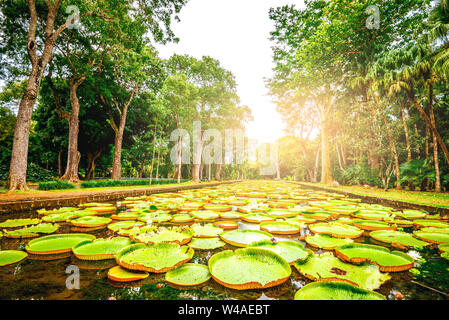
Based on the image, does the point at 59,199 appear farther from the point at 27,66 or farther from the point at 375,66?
the point at 375,66

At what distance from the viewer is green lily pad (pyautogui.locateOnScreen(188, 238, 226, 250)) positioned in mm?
1824

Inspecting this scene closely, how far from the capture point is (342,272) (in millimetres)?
1291

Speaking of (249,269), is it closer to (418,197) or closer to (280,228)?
(280,228)

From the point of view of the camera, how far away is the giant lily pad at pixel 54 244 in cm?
157

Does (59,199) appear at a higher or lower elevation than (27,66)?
lower

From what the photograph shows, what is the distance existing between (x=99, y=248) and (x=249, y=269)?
1442mm

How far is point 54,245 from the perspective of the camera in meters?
1.70

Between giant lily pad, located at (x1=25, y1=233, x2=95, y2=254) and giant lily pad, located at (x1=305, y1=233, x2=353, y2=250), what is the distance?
8.25 ft

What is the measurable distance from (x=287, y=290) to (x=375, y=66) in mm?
13283

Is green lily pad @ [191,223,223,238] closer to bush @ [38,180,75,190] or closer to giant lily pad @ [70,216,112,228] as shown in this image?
giant lily pad @ [70,216,112,228]

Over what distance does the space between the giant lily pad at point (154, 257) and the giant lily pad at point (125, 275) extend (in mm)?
32

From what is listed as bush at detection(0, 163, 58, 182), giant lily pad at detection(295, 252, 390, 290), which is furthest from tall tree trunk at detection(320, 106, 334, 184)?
bush at detection(0, 163, 58, 182)

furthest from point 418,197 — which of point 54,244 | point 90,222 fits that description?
point 54,244
